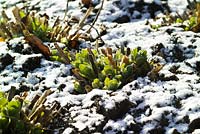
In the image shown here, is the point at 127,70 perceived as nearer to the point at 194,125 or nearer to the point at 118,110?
the point at 118,110

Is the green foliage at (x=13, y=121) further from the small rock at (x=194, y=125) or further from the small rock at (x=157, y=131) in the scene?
the small rock at (x=194, y=125)

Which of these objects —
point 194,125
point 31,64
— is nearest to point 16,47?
point 31,64

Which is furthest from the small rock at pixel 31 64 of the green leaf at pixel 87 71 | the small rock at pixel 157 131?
the small rock at pixel 157 131

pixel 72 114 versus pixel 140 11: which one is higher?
pixel 72 114

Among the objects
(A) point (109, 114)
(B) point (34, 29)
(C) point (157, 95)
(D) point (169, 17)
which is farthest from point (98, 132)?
(D) point (169, 17)

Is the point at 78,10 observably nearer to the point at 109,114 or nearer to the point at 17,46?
the point at 17,46

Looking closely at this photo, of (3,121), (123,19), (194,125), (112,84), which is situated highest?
(3,121)

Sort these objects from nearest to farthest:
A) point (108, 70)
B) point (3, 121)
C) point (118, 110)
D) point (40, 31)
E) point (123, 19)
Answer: point (3, 121)
point (118, 110)
point (108, 70)
point (40, 31)
point (123, 19)
